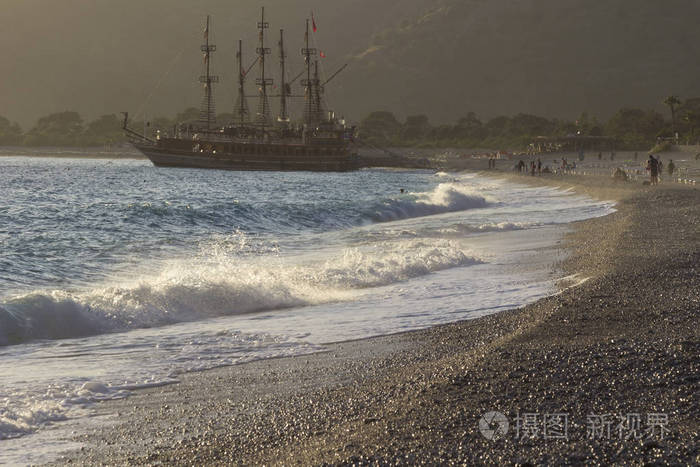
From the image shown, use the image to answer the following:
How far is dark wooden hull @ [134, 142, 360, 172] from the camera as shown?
4488 inches

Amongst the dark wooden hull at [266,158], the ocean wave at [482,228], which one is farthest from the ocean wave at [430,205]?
the dark wooden hull at [266,158]

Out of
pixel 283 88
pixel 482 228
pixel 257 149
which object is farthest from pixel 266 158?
pixel 482 228

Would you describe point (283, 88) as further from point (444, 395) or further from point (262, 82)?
point (444, 395)

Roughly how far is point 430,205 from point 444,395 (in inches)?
1389

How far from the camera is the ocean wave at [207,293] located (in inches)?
456

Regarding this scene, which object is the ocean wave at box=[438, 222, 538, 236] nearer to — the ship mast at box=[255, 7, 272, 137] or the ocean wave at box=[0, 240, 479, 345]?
the ocean wave at box=[0, 240, 479, 345]

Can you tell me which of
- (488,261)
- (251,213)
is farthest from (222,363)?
(251,213)

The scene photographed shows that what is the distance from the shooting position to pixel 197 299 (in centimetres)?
1336

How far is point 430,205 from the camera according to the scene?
4175 cm

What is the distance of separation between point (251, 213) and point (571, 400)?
102 feet

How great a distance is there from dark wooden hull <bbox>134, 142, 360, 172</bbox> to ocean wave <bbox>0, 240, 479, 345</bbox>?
9563cm

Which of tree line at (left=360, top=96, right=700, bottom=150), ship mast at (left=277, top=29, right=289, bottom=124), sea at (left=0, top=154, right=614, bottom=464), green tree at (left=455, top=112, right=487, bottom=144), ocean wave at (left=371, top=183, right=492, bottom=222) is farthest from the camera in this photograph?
green tree at (left=455, top=112, right=487, bottom=144)

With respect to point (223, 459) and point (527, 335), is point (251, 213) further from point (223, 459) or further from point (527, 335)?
point (223, 459)

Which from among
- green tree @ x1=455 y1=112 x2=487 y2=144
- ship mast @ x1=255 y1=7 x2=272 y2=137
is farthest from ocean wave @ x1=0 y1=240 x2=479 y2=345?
green tree @ x1=455 y1=112 x2=487 y2=144
